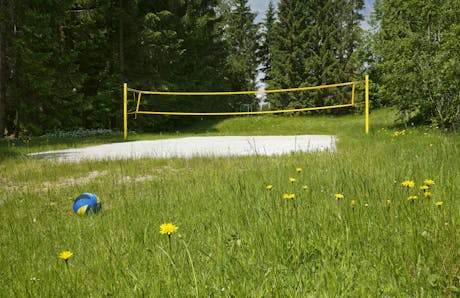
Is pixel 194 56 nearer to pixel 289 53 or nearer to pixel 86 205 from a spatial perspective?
pixel 289 53

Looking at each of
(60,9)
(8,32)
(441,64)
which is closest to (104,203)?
(441,64)

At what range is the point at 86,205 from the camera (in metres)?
2.74

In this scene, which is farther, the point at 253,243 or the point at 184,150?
the point at 184,150

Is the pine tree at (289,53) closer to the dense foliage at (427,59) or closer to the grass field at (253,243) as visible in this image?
the dense foliage at (427,59)

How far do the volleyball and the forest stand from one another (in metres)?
8.35

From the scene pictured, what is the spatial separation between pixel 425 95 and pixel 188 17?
15.8 m

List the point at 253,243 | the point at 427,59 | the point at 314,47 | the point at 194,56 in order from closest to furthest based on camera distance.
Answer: the point at 253,243, the point at 427,59, the point at 194,56, the point at 314,47

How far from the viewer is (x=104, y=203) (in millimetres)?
3057

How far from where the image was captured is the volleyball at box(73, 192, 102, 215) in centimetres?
268

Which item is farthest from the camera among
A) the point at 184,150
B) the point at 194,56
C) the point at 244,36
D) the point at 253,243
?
the point at 244,36

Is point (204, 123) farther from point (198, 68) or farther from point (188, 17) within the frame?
point (188, 17)

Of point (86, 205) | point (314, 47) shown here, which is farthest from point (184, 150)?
point (314, 47)

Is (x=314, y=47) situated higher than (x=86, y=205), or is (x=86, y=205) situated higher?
(x=314, y=47)

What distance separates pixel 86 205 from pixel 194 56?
22.0 m
